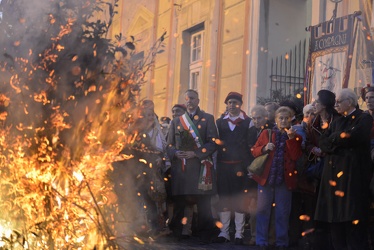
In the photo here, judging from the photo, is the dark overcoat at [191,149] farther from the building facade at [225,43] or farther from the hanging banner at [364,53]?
the building facade at [225,43]

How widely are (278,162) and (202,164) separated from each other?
1.22m

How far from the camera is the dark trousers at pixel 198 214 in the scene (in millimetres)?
8820

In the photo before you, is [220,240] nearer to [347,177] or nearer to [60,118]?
[347,177]

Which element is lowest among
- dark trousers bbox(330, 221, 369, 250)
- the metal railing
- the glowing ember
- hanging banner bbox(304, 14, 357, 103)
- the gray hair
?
dark trousers bbox(330, 221, 369, 250)

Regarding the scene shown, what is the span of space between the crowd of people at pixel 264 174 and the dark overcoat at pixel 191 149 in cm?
1

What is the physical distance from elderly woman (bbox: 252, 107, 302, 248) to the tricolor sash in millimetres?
817

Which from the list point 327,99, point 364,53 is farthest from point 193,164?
point 364,53

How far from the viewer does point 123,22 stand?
2138 centimetres

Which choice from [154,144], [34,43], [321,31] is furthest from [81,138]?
[321,31]

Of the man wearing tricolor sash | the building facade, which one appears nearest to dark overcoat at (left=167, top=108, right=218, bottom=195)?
the man wearing tricolor sash

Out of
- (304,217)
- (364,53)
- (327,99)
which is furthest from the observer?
(364,53)

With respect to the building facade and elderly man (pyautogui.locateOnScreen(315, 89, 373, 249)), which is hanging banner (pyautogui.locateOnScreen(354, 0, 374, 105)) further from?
elderly man (pyautogui.locateOnScreen(315, 89, 373, 249))

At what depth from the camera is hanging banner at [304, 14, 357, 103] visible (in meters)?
9.93

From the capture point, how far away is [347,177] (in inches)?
265
